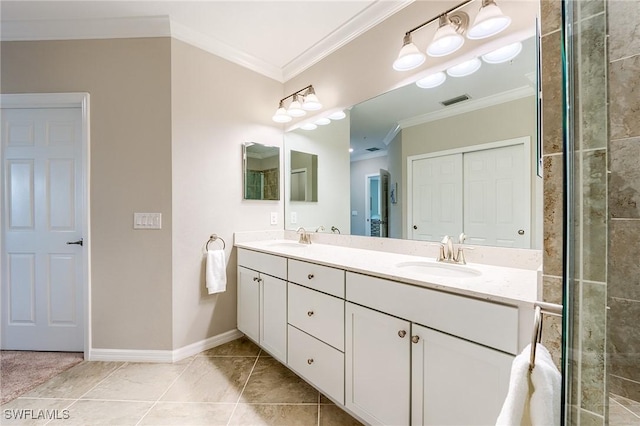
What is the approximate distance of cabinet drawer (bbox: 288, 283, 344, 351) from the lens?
1.38m

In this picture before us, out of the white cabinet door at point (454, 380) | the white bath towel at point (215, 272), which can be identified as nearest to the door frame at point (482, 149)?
the white cabinet door at point (454, 380)

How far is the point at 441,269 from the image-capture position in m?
1.40

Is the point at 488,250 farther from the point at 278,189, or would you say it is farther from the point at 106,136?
the point at 106,136

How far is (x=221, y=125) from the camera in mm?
2275

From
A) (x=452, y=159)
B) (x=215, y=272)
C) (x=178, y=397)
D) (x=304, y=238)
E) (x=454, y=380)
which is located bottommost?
(x=178, y=397)

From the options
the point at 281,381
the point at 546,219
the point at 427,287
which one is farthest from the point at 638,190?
the point at 281,381

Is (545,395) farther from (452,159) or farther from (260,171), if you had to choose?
(260,171)

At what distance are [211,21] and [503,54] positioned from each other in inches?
77.7

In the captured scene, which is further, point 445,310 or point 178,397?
point 178,397

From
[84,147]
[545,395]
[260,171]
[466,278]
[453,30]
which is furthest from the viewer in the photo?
[260,171]

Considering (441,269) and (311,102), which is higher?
(311,102)

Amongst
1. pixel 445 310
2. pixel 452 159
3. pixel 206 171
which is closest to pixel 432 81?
pixel 452 159

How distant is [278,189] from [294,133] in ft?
1.95

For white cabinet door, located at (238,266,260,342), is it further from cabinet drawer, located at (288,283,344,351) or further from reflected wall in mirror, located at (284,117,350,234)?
reflected wall in mirror, located at (284,117,350,234)
